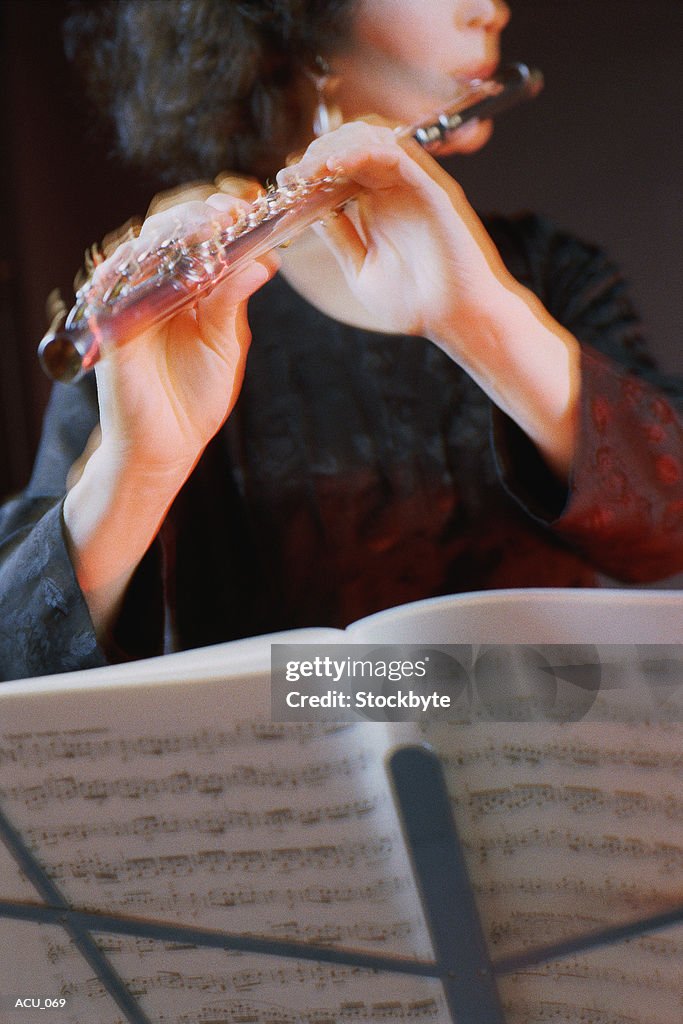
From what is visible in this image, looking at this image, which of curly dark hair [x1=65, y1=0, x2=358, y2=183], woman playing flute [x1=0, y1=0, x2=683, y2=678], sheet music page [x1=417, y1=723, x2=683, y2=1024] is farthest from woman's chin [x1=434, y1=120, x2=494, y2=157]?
sheet music page [x1=417, y1=723, x2=683, y2=1024]

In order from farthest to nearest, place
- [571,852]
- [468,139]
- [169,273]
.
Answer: [468,139] → [169,273] → [571,852]

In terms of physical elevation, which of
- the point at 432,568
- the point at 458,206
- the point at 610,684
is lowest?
the point at 432,568

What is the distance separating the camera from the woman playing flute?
523mm

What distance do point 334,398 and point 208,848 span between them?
0.37 m

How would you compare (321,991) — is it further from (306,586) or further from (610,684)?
(306,586)

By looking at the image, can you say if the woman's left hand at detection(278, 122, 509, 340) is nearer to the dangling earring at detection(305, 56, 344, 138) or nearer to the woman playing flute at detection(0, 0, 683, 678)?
the woman playing flute at detection(0, 0, 683, 678)

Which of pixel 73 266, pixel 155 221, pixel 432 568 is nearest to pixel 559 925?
pixel 432 568

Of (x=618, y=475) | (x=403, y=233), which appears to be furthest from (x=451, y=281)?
(x=618, y=475)

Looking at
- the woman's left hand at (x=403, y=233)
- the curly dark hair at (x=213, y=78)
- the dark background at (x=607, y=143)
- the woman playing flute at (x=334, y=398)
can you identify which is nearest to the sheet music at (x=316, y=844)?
the woman playing flute at (x=334, y=398)

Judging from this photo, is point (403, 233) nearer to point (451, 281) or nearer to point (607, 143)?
point (451, 281)

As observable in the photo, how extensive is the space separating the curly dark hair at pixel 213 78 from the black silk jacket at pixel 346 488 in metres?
0.15

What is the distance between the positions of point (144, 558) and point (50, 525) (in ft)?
0.25

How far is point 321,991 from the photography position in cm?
38

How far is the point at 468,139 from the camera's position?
0.62 meters
